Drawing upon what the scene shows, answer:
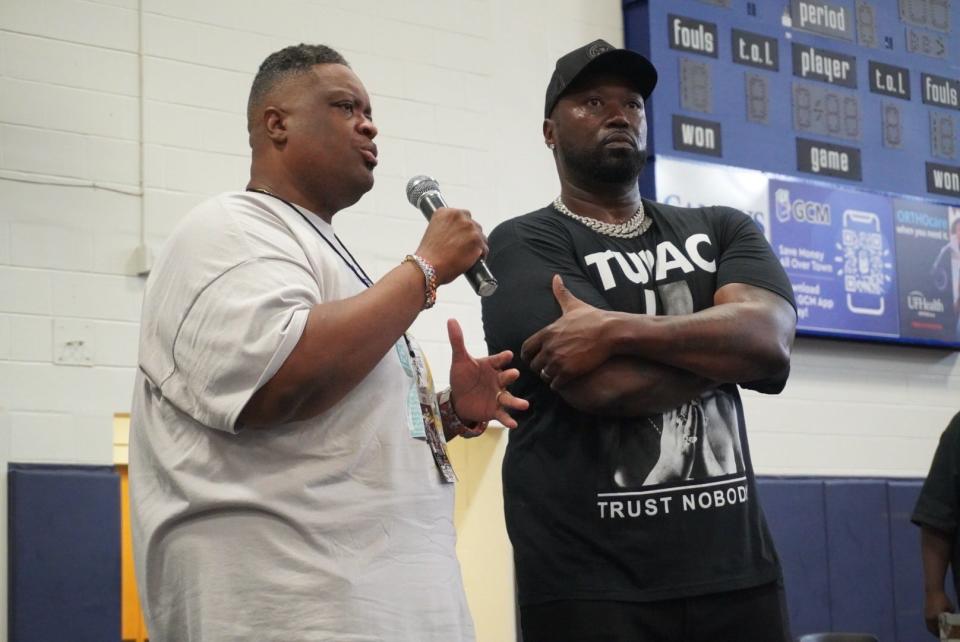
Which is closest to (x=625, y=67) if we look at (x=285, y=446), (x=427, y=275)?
(x=427, y=275)

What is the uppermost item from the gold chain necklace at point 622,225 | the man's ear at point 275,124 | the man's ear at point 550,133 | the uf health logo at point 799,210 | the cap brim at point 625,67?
the uf health logo at point 799,210

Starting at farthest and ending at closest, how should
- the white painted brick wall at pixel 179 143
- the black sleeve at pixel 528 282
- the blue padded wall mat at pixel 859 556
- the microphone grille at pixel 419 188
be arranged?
the blue padded wall mat at pixel 859 556, the white painted brick wall at pixel 179 143, the black sleeve at pixel 528 282, the microphone grille at pixel 419 188

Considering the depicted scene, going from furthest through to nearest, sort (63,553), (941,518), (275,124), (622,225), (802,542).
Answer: (802,542)
(941,518)
(63,553)
(622,225)
(275,124)

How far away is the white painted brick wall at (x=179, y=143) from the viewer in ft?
13.4

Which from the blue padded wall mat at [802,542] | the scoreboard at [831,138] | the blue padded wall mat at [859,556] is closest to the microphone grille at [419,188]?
the scoreboard at [831,138]

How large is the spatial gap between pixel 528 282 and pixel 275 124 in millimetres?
672

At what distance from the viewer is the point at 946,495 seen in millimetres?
4309

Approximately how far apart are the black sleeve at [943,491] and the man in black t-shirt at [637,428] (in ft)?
6.51

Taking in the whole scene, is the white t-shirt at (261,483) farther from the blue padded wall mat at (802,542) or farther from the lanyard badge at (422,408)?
the blue padded wall mat at (802,542)

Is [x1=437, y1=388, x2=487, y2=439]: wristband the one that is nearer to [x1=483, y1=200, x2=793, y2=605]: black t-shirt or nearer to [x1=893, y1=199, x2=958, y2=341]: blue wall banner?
[x1=483, y1=200, x2=793, y2=605]: black t-shirt

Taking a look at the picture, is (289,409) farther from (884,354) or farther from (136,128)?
(884,354)

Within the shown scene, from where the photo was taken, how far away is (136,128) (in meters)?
4.38

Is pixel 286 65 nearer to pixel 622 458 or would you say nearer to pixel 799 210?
pixel 622 458

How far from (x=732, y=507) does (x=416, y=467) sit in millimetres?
750
